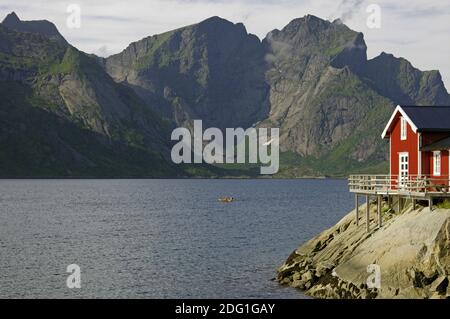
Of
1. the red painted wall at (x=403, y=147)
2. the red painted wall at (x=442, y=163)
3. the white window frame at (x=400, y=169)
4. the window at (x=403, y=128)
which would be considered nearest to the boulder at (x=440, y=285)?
the red painted wall at (x=442, y=163)

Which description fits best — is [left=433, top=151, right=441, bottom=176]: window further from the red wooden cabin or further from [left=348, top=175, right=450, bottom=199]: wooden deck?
[left=348, top=175, right=450, bottom=199]: wooden deck

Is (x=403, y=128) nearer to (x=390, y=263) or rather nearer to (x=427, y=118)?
(x=427, y=118)

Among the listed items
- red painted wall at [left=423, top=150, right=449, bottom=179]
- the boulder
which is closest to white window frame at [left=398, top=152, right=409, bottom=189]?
red painted wall at [left=423, top=150, right=449, bottom=179]

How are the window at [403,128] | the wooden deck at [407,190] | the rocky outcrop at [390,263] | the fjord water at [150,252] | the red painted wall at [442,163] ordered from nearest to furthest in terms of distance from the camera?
the rocky outcrop at [390,263] → the wooden deck at [407,190] → the red painted wall at [442,163] → the fjord water at [150,252] → the window at [403,128]

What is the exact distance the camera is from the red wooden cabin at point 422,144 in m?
57.2

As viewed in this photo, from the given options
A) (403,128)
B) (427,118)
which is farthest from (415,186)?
(403,128)

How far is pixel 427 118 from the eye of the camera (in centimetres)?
6053

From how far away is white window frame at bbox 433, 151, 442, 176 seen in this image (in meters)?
57.2

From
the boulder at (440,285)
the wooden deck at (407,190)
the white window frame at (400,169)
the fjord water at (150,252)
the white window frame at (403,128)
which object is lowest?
the fjord water at (150,252)

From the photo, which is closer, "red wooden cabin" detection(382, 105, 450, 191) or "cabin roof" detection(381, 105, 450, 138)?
"red wooden cabin" detection(382, 105, 450, 191)

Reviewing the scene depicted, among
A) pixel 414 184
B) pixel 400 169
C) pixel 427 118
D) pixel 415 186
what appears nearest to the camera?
pixel 415 186

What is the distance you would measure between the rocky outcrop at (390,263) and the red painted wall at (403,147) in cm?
492

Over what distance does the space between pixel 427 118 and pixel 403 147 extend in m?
3.59

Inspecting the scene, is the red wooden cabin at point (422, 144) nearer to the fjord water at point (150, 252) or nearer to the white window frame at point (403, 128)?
the white window frame at point (403, 128)
